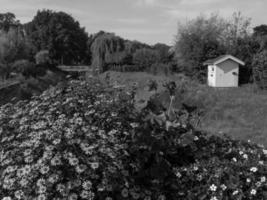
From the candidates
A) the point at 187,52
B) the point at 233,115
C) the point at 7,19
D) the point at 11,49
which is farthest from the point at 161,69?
the point at 7,19

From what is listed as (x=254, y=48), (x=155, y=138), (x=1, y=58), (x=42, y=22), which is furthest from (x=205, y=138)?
(x=42, y=22)

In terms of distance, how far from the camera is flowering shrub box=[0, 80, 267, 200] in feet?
7.11

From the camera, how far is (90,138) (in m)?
2.36

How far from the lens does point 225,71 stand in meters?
17.1

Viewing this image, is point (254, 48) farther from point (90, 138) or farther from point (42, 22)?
point (42, 22)

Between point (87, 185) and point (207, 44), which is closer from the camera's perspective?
point (87, 185)

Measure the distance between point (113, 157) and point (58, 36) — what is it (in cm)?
4203

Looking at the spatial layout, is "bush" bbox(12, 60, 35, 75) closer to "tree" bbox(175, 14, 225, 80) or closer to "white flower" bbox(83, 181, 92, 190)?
"tree" bbox(175, 14, 225, 80)

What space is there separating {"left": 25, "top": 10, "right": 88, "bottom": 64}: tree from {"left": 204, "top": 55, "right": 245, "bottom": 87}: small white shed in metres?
28.3

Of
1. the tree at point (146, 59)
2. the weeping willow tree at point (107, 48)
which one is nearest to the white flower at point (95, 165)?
the tree at point (146, 59)

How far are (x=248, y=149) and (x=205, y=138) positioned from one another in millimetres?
364

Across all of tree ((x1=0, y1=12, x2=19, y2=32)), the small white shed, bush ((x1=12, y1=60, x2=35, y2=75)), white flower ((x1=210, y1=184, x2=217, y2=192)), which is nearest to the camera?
white flower ((x1=210, y1=184, x2=217, y2=192))

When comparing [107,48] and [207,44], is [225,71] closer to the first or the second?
[207,44]

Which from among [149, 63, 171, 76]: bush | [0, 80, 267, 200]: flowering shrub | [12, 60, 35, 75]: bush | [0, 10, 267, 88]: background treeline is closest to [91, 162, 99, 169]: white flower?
[0, 80, 267, 200]: flowering shrub
